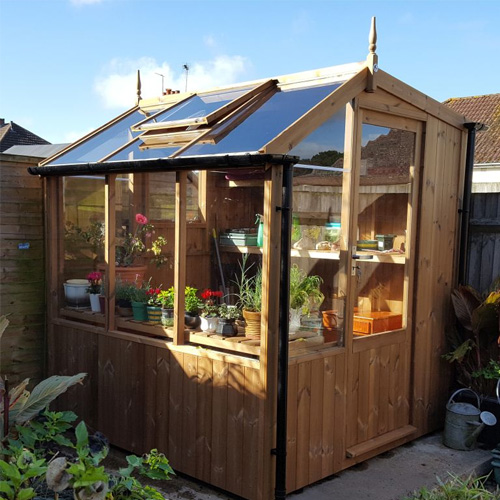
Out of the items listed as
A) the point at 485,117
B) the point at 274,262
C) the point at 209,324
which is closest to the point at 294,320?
the point at 274,262

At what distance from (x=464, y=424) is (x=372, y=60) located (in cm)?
271

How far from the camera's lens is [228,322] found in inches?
156

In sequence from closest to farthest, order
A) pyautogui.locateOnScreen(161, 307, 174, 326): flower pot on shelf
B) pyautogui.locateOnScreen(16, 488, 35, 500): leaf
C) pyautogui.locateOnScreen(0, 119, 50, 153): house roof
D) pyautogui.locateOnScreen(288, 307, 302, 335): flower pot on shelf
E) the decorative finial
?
pyautogui.locateOnScreen(16, 488, 35, 500): leaf → pyautogui.locateOnScreen(288, 307, 302, 335): flower pot on shelf → the decorative finial → pyautogui.locateOnScreen(161, 307, 174, 326): flower pot on shelf → pyautogui.locateOnScreen(0, 119, 50, 153): house roof

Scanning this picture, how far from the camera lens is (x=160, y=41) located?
550 centimetres

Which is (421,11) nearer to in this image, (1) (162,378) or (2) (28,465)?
(1) (162,378)

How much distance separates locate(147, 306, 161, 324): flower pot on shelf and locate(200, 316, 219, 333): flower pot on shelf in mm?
401

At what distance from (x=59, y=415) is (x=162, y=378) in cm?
181

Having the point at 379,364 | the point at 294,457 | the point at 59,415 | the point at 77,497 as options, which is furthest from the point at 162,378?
the point at 77,497

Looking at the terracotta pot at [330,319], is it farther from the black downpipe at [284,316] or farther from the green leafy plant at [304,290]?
the black downpipe at [284,316]

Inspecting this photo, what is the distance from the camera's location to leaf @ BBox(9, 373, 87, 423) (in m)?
2.48

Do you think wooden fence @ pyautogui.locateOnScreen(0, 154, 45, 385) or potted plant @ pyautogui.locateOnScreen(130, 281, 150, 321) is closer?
potted plant @ pyautogui.locateOnScreen(130, 281, 150, 321)

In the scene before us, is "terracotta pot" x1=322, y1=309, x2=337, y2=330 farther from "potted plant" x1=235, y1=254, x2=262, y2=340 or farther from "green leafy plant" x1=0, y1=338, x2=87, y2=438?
"green leafy plant" x1=0, y1=338, x2=87, y2=438

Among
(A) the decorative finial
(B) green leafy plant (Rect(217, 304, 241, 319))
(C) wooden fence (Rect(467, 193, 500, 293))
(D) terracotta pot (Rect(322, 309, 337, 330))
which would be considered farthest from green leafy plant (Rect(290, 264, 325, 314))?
(C) wooden fence (Rect(467, 193, 500, 293))

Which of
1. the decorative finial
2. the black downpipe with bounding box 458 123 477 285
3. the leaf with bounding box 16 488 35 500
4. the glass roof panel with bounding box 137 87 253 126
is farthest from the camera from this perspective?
the black downpipe with bounding box 458 123 477 285
